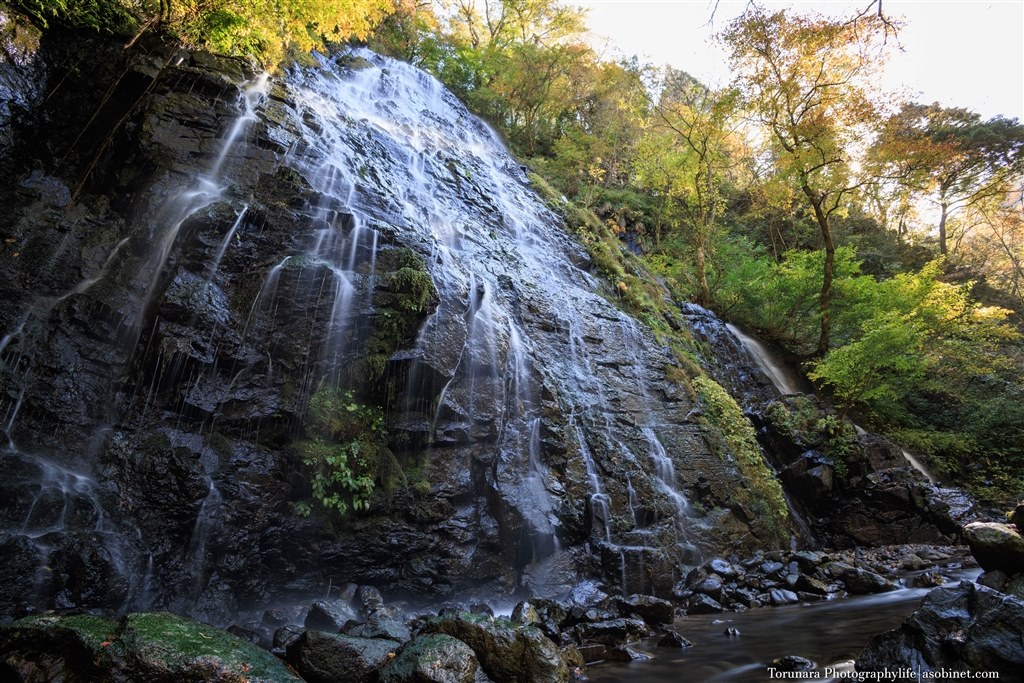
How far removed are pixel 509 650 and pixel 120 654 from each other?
9.40 feet

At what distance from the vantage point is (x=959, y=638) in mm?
3877

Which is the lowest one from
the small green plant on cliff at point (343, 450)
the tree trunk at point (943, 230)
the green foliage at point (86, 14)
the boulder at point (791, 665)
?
the boulder at point (791, 665)

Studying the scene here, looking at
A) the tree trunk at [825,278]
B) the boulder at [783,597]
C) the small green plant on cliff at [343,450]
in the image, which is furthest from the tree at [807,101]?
the small green plant on cliff at [343,450]

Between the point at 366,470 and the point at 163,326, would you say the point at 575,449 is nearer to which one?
the point at 366,470

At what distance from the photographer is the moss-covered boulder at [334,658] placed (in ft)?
13.3

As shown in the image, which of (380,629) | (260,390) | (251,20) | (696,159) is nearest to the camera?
(380,629)

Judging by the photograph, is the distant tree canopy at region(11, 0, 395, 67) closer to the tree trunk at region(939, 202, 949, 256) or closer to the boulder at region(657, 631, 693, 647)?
the boulder at region(657, 631, 693, 647)

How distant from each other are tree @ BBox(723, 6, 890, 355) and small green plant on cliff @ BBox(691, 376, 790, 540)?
6.52 metres

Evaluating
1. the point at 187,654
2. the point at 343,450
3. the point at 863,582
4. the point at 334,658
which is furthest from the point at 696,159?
the point at 187,654

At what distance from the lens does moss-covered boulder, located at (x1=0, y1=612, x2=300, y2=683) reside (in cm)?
326

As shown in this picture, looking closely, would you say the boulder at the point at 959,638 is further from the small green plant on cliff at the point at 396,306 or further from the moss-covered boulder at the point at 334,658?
the small green plant on cliff at the point at 396,306

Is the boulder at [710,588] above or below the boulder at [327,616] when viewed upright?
→ above

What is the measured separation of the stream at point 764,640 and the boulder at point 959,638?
66 cm

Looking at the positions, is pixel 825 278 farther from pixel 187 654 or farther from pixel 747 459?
pixel 187 654
